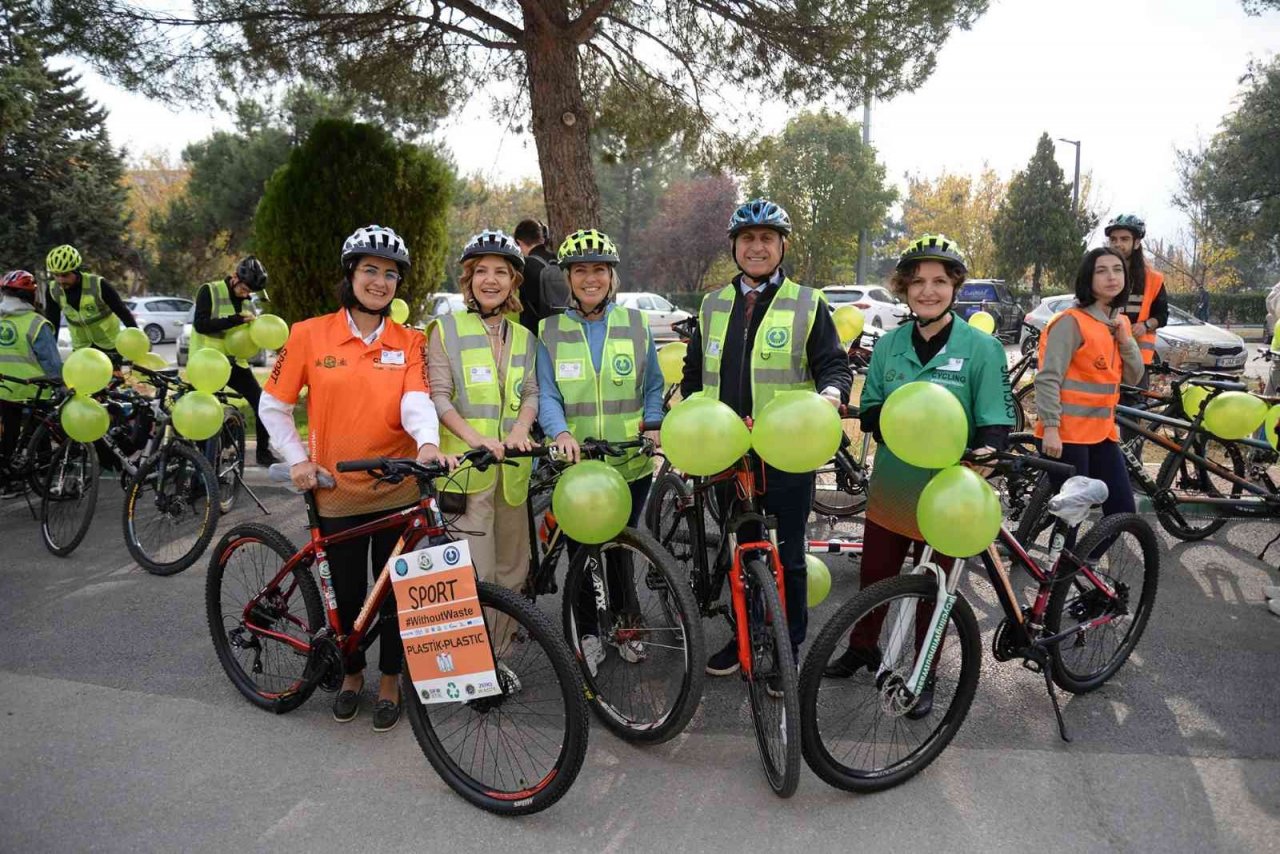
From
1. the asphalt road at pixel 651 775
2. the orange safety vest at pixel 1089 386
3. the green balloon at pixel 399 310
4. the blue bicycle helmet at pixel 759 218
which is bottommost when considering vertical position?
the asphalt road at pixel 651 775

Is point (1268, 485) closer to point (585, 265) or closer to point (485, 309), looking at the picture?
point (585, 265)

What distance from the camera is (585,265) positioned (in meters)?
3.42

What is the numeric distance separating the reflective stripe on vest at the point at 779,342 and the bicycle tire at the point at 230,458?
4.41m

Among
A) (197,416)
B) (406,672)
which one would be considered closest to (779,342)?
(406,672)

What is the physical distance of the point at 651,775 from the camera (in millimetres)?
2953

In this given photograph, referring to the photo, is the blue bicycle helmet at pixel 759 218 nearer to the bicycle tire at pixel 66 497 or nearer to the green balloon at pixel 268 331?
the green balloon at pixel 268 331

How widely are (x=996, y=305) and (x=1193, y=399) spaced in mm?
18153

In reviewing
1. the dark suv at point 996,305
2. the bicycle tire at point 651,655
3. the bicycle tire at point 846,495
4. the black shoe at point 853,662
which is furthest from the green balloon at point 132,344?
the dark suv at point 996,305

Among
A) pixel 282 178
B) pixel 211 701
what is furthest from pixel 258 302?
pixel 211 701

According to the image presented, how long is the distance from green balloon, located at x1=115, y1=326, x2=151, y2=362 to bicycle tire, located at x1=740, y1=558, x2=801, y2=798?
5.12 m

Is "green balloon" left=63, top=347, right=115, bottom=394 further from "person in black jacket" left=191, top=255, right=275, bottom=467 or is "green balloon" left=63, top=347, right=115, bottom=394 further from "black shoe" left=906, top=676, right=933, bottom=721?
"black shoe" left=906, top=676, right=933, bottom=721

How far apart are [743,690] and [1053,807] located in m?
1.26

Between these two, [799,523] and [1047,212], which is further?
[1047,212]

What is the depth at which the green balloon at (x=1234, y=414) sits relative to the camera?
468 cm
